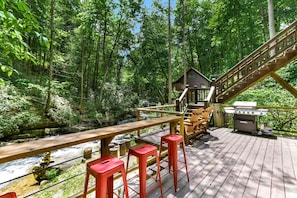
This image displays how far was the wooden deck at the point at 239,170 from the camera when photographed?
235cm

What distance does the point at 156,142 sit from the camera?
4316 mm

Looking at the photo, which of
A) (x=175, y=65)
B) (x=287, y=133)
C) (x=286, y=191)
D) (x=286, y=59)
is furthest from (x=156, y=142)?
(x=175, y=65)

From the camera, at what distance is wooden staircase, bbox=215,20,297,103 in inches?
211

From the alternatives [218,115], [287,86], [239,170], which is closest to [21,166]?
[239,170]

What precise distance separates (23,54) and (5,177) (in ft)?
17.9

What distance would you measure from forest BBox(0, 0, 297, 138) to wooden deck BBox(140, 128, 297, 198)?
3955 millimetres

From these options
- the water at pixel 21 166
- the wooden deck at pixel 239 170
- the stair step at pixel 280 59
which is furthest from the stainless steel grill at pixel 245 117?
the water at pixel 21 166

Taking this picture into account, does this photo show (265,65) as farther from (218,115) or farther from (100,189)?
(100,189)

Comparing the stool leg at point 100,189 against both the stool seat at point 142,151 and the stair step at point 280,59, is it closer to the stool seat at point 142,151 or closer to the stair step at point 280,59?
the stool seat at point 142,151

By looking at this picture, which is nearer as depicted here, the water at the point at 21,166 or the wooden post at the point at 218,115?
the water at the point at 21,166

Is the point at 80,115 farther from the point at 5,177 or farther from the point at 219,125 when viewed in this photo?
the point at 219,125

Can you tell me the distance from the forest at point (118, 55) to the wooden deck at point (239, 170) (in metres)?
3.95

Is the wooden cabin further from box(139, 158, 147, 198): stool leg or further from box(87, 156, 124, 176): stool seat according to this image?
box(87, 156, 124, 176): stool seat

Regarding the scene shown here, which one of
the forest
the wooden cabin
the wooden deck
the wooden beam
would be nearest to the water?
the forest
